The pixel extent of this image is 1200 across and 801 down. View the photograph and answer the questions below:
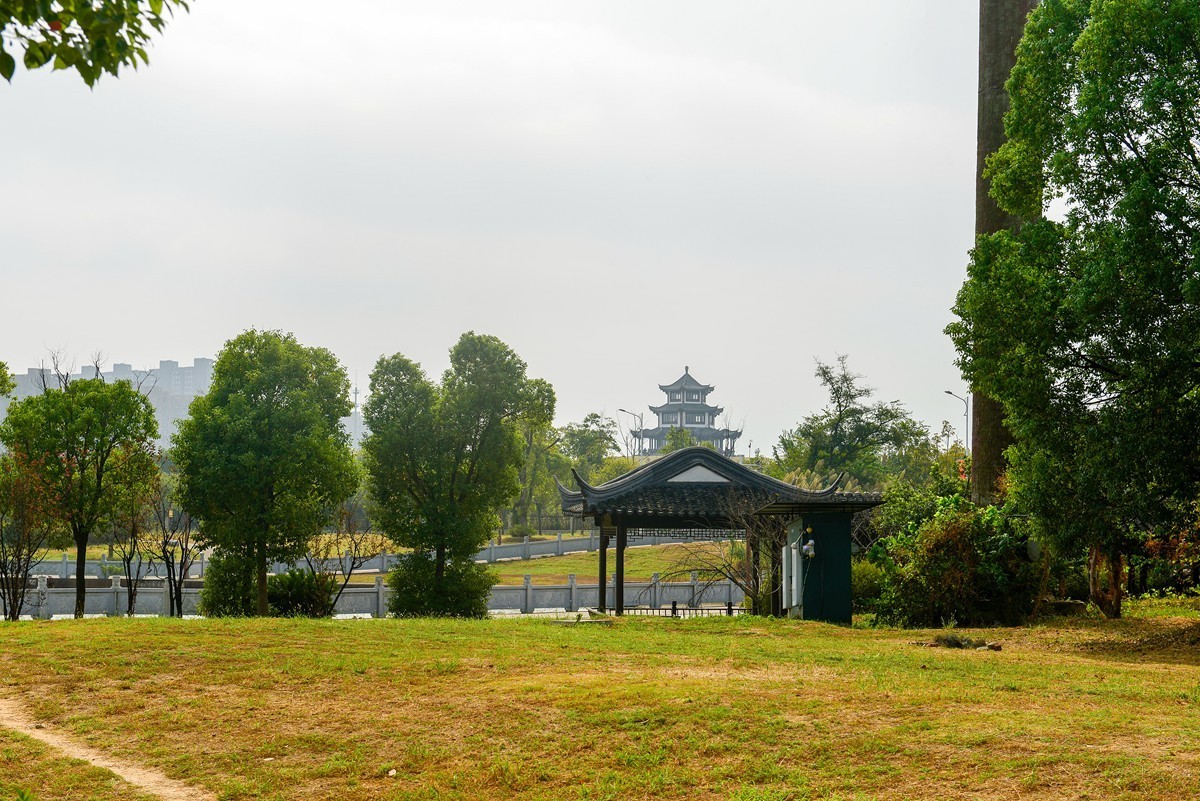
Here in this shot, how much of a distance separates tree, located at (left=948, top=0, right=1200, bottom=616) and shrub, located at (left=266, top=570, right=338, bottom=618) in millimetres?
15128

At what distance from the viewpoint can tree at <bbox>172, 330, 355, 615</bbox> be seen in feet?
72.9

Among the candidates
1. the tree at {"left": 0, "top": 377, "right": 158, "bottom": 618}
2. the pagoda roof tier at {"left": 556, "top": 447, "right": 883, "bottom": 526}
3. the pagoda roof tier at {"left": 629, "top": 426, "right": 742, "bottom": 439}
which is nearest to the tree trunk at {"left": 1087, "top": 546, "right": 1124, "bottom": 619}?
the pagoda roof tier at {"left": 556, "top": 447, "right": 883, "bottom": 526}

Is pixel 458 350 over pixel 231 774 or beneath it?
over

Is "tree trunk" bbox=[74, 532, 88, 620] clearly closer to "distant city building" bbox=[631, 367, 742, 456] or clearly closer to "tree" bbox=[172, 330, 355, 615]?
"tree" bbox=[172, 330, 355, 615]

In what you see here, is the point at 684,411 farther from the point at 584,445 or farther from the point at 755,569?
the point at 755,569

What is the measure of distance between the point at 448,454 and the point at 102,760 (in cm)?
1614

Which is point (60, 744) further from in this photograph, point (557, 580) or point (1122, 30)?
point (557, 580)

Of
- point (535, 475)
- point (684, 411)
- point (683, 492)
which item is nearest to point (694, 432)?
point (684, 411)

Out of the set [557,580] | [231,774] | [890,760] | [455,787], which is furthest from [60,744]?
[557,580]

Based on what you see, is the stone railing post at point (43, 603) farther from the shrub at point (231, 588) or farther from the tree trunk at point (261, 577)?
the tree trunk at point (261, 577)

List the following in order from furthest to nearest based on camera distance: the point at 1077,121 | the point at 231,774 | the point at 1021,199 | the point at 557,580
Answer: the point at 557,580 → the point at 1021,199 → the point at 1077,121 → the point at 231,774

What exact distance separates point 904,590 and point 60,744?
13370mm

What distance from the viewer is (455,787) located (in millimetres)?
7531

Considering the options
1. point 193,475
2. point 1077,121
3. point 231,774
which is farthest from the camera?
point 193,475
